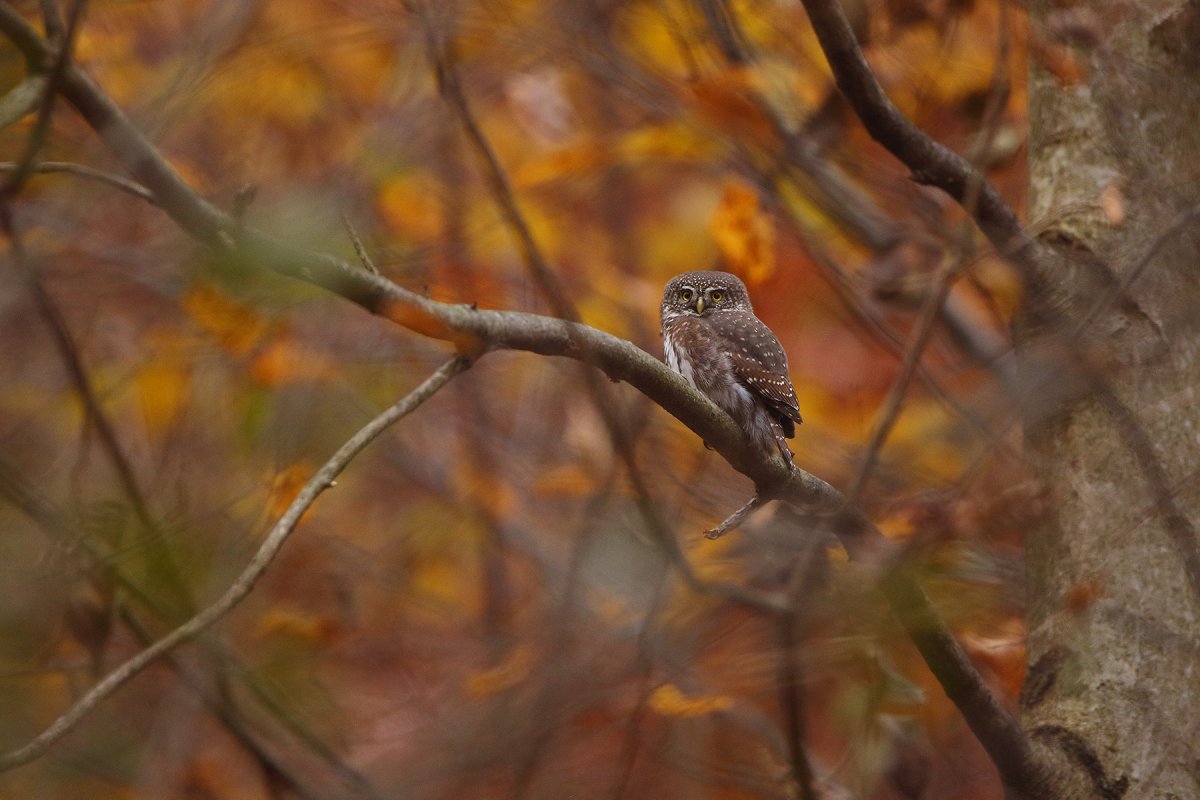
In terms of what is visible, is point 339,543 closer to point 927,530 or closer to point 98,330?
point 98,330

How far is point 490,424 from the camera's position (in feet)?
23.9

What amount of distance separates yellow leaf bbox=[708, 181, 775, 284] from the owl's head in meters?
1.41

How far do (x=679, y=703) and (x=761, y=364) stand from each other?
5.82 feet

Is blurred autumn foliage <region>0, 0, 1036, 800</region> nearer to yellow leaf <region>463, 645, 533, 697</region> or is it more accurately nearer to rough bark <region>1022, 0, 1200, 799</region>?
yellow leaf <region>463, 645, 533, 697</region>

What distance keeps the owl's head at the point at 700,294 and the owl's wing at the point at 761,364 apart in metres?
0.41

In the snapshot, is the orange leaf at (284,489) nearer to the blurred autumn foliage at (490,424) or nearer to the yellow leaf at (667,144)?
the blurred autumn foliage at (490,424)

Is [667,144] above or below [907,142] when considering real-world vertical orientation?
above

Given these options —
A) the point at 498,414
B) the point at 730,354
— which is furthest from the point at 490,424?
the point at 730,354

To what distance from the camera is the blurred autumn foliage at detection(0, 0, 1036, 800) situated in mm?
2865

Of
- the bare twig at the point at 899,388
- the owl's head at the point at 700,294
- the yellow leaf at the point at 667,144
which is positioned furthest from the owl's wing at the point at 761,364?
the bare twig at the point at 899,388

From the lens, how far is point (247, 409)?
4953mm

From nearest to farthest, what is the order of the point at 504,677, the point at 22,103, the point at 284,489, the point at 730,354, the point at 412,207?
the point at 22,103
the point at 504,677
the point at 284,489
the point at 730,354
the point at 412,207

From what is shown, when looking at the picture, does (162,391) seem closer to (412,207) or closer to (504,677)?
(412,207)

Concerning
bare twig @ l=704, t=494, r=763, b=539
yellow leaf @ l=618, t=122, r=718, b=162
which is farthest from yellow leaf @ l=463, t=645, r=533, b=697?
yellow leaf @ l=618, t=122, r=718, b=162
